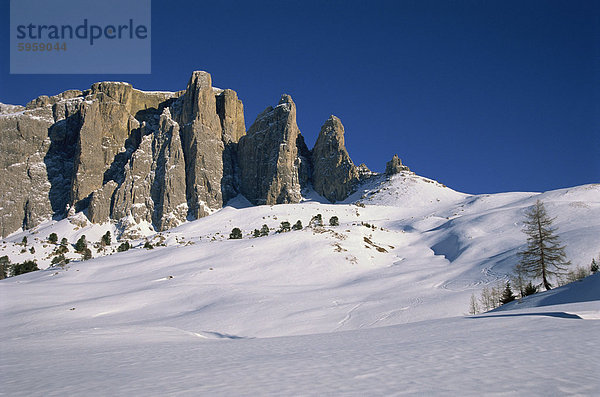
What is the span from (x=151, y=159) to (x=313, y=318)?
388 feet

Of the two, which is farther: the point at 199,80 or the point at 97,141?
the point at 199,80

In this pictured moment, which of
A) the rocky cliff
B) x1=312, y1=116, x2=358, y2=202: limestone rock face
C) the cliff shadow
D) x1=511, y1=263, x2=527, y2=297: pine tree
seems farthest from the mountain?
x1=312, y1=116, x2=358, y2=202: limestone rock face

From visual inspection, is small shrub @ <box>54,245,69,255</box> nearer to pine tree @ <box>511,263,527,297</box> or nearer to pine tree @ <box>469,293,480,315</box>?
pine tree @ <box>469,293,480,315</box>

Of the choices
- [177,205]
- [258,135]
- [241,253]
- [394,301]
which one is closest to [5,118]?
[177,205]

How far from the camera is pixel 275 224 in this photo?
71812mm

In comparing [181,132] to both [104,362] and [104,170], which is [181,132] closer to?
[104,170]

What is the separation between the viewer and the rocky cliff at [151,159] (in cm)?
11806

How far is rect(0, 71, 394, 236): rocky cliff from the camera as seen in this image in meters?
118

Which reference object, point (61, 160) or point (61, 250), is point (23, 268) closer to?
point (61, 250)

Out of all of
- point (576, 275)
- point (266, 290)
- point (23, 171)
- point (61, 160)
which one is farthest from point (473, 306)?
point (23, 171)

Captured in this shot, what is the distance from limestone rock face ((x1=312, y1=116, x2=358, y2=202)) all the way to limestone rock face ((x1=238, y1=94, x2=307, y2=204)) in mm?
8122

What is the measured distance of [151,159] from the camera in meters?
123

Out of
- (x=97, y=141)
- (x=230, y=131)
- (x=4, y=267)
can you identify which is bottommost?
(x=4, y=267)

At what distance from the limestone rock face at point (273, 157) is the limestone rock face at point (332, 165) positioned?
26.6 feet
